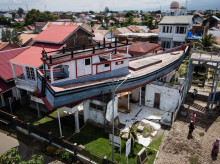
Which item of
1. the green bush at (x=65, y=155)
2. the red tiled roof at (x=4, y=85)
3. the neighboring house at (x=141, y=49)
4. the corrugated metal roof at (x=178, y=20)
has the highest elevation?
the corrugated metal roof at (x=178, y=20)

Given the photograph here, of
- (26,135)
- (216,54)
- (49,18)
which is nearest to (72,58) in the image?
(26,135)

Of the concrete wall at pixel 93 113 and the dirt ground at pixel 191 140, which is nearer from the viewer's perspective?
the dirt ground at pixel 191 140

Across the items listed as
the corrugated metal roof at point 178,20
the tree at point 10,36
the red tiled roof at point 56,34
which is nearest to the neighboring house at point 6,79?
the red tiled roof at point 56,34

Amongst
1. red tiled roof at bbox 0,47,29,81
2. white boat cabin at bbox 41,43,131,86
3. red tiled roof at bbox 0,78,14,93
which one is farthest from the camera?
red tiled roof at bbox 0,47,29,81

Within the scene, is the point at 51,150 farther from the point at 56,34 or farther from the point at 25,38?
the point at 25,38

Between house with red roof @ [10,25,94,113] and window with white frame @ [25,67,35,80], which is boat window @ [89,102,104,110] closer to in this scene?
house with red roof @ [10,25,94,113]

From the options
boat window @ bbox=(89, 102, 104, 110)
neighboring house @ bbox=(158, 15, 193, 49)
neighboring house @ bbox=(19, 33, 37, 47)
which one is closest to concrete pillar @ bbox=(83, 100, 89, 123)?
boat window @ bbox=(89, 102, 104, 110)

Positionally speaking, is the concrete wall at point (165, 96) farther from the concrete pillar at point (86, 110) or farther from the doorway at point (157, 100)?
the concrete pillar at point (86, 110)
